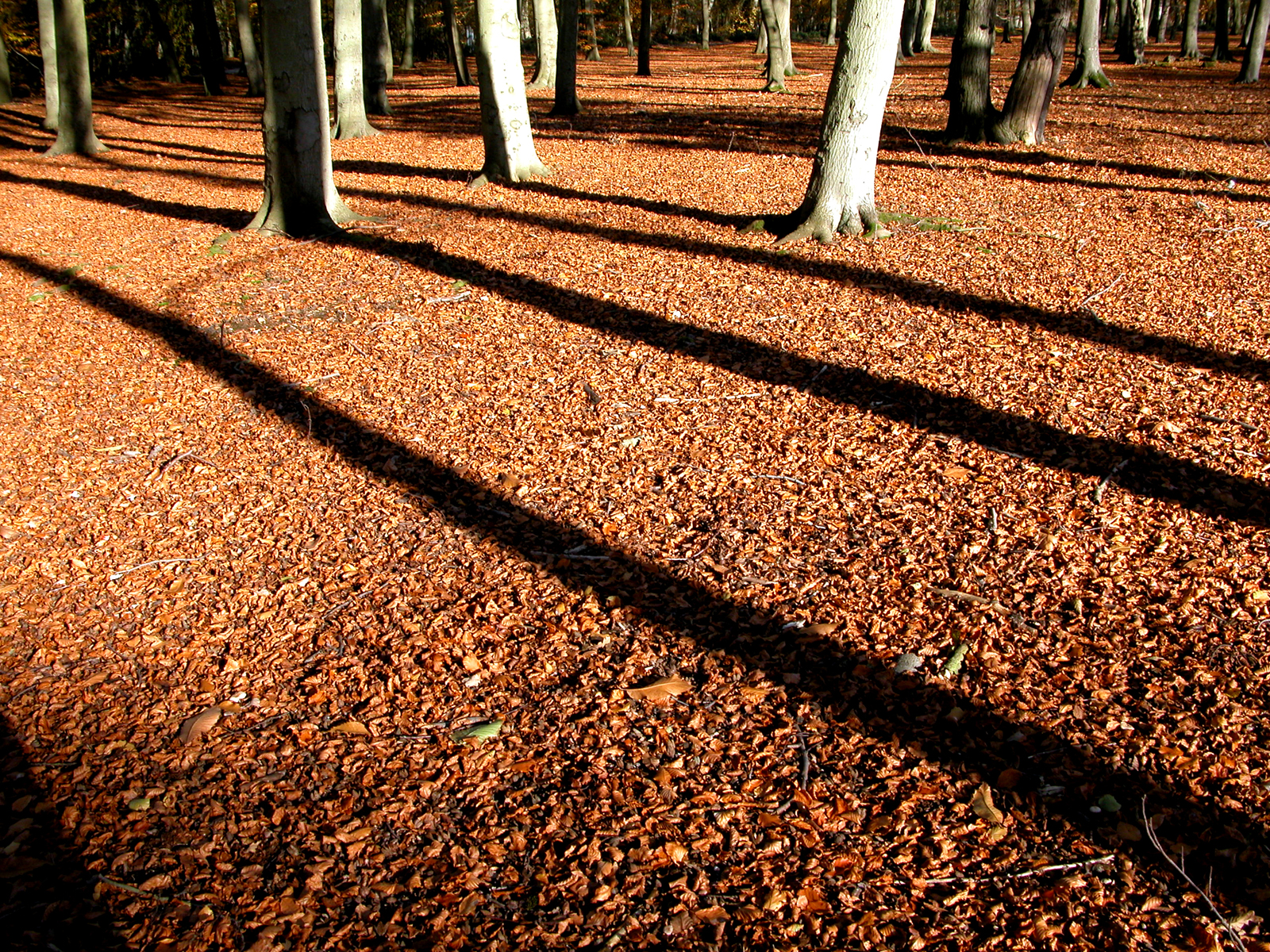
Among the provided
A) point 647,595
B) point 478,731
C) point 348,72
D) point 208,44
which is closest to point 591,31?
point 208,44

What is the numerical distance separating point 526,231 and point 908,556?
6.28m

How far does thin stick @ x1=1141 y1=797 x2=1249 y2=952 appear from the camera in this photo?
2301 millimetres

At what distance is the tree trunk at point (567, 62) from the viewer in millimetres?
15938

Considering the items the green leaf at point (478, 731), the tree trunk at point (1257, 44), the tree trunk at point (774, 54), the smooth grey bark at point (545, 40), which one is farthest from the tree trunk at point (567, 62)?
the green leaf at point (478, 731)

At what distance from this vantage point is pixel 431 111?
782 inches

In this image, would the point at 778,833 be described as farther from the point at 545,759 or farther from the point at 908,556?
the point at 908,556

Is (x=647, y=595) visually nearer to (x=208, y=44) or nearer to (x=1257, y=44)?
(x=1257, y=44)

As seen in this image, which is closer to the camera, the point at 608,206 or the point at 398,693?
the point at 398,693

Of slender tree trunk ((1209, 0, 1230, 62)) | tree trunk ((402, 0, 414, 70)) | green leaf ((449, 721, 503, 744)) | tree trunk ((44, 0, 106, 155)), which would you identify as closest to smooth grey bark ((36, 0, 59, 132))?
tree trunk ((44, 0, 106, 155))

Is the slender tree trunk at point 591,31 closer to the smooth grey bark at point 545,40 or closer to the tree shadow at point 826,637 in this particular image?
the smooth grey bark at point 545,40

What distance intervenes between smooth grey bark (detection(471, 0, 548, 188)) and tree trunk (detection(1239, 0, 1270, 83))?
1369cm

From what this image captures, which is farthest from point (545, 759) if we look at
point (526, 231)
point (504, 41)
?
point (504, 41)

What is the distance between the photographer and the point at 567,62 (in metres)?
16.8

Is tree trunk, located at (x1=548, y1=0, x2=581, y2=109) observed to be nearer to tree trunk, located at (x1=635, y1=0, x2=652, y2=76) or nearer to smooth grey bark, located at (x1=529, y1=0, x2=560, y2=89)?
smooth grey bark, located at (x1=529, y1=0, x2=560, y2=89)
